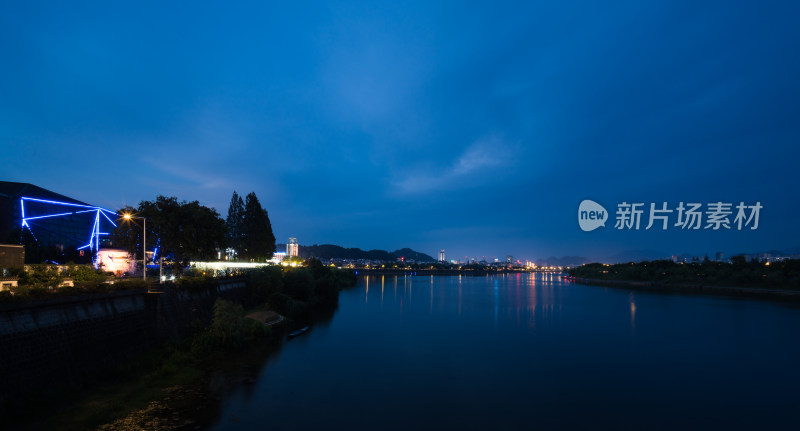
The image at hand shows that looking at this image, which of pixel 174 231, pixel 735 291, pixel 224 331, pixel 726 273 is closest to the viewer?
pixel 224 331

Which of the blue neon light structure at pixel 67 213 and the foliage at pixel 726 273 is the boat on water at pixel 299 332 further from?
the foliage at pixel 726 273

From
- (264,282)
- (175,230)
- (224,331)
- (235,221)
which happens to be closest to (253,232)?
(235,221)

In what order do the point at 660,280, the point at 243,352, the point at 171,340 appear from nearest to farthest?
the point at 171,340 → the point at 243,352 → the point at 660,280

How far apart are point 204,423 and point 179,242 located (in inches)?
1017

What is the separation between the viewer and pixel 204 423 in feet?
57.0

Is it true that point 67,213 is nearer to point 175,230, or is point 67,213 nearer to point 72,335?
point 175,230

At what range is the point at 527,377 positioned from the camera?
27.2 m

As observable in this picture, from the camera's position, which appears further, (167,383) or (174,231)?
(174,231)

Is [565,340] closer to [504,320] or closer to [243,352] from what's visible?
[504,320]

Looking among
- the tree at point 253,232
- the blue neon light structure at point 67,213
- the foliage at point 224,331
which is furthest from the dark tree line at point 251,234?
the foliage at point 224,331

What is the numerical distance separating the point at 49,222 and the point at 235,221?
2762cm

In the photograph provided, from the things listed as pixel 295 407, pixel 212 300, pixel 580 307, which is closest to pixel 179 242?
pixel 212 300

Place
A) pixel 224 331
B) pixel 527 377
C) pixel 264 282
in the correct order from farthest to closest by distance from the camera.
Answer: pixel 264 282
pixel 224 331
pixel 527 377

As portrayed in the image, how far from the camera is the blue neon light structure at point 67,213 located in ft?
181
